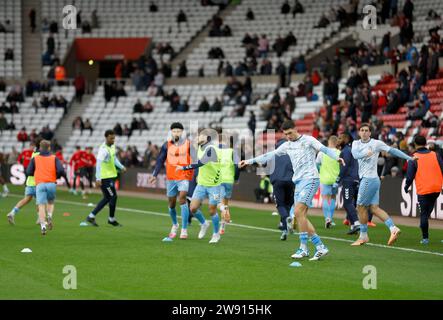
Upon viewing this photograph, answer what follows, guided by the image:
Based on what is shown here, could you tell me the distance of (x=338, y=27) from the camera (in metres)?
51.2

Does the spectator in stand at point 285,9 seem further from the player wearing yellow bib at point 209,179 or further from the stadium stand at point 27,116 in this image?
the player wearing yellow bib at point 209,179

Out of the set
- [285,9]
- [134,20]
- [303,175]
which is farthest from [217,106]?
[303,175]

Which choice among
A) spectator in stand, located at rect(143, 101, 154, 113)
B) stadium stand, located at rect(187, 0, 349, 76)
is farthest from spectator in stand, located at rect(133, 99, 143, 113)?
stadium stand, located at rect(187, 0, 349, 76)

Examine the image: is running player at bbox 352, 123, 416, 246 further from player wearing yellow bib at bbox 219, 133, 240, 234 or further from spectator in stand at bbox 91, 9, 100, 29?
spectator in stand at bbox 91, 9, 100, 29

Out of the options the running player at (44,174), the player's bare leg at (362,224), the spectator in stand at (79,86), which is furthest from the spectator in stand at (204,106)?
the player's bare leg at (362,224)

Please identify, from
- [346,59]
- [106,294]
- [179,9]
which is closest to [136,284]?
[106,294]

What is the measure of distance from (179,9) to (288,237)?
1537 inches

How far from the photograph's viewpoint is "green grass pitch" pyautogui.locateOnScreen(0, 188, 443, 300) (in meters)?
13.7

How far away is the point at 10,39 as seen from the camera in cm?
5856

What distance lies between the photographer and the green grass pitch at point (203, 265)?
13.7m

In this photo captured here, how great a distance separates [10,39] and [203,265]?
44341 millimetres

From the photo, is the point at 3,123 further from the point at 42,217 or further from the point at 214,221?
the point at 214,221

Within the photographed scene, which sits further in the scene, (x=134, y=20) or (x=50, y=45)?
(x=134, y=20)

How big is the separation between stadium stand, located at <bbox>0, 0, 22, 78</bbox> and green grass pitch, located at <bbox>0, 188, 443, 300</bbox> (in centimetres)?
3375
